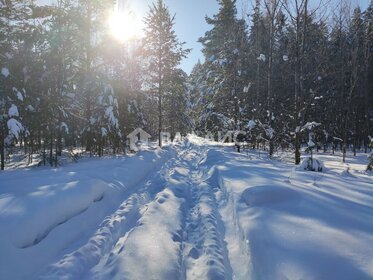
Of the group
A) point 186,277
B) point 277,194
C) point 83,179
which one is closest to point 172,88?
point 83,179

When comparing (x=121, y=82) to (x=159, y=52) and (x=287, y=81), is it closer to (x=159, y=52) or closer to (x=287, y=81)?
(x=159, y=52)

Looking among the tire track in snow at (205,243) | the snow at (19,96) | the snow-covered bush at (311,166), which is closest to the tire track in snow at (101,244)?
the tire track in snow at (205,243)

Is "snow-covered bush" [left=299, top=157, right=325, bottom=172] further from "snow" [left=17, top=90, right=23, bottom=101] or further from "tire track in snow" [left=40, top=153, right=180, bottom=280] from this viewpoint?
"snow" [left=17, top=90, right=23, bottom=101]

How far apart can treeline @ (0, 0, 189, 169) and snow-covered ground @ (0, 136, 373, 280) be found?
617cm

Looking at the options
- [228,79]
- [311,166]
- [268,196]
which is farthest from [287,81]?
[268,196]

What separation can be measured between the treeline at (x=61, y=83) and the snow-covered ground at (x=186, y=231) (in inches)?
243

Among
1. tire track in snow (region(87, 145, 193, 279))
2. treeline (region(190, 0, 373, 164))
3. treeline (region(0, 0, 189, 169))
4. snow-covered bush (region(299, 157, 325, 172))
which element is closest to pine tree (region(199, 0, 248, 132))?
treeline (region(190, 0, 373, 164))

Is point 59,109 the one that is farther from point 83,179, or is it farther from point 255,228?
point 255,228

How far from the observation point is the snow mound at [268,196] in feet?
21.9

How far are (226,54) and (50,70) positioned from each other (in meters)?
16.3

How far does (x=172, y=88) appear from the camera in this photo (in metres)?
29.5

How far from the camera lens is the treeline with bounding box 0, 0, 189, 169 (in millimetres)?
13516

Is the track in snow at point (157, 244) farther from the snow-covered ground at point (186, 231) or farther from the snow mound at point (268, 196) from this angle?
the snow mound at point (268, 196)

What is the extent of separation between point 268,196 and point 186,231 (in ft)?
6.64
